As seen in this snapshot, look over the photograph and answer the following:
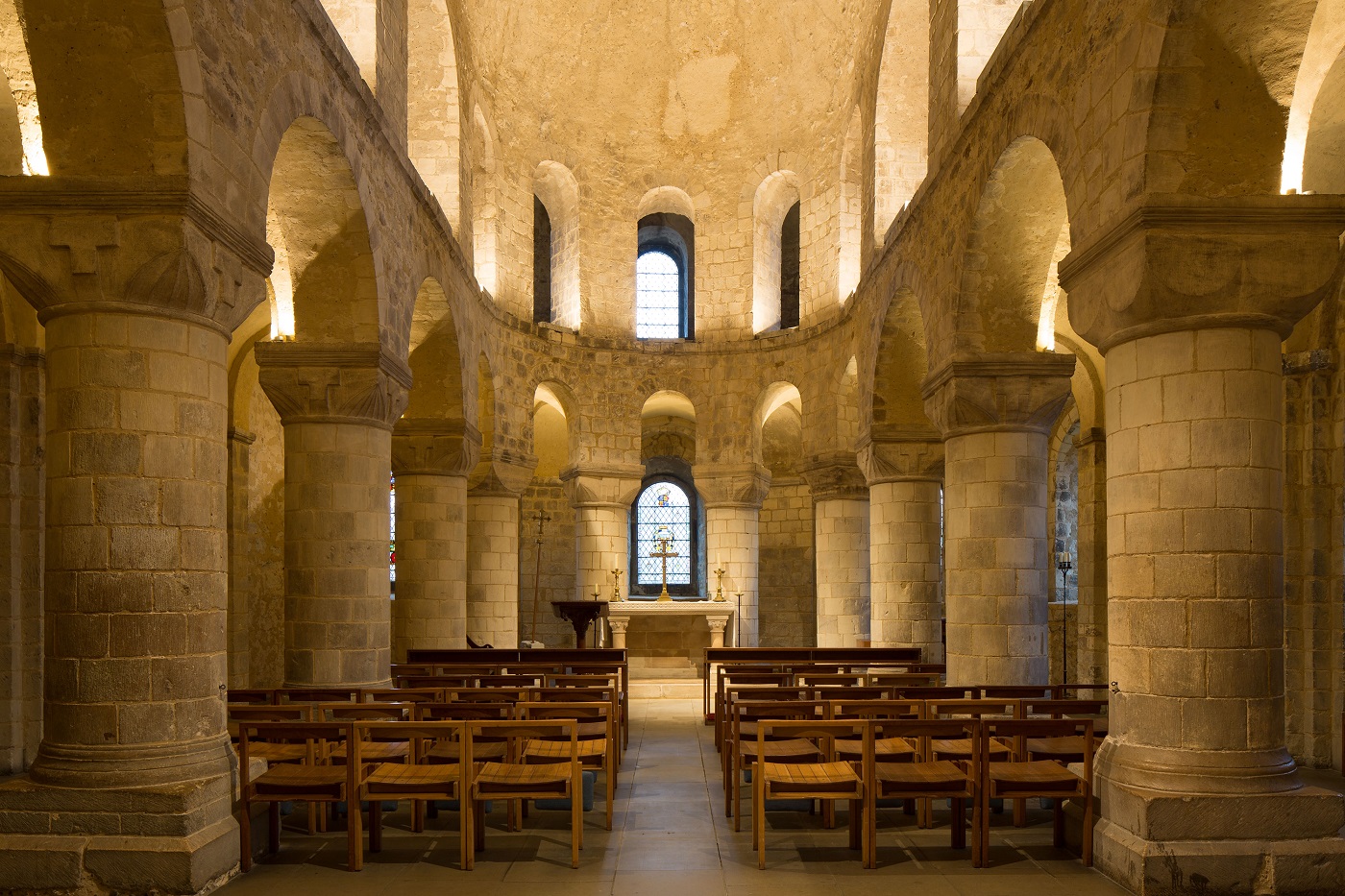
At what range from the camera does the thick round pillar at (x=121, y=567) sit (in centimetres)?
580

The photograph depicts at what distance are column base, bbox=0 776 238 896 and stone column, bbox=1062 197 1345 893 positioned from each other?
4761 millimetres

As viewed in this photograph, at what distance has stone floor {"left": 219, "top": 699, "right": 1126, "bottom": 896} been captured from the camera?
5840 mm

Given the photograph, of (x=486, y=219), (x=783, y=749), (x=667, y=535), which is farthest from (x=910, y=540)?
(x=667, y=535)

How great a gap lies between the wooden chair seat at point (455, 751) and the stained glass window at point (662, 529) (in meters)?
17.7

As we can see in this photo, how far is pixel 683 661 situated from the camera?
18.0m

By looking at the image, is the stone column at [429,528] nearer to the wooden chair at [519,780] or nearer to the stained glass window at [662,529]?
the wooden chair at [519,780]

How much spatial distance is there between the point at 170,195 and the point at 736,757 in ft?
15.1

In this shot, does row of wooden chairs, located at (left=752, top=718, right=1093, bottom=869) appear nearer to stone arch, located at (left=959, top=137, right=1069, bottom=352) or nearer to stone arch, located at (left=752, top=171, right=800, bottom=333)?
stone arch, located at (left=959, top=137, right=1069, bottom=352)

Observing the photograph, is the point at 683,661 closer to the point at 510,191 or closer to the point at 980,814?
the point at 510,191

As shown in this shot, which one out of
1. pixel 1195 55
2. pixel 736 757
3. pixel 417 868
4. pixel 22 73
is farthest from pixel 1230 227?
pixel 22 73

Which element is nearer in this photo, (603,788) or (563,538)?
(603,788)

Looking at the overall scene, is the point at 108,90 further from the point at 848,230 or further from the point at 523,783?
the point at 848,230

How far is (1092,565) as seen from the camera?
51.0ft

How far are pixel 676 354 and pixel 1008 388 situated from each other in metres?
10.6
